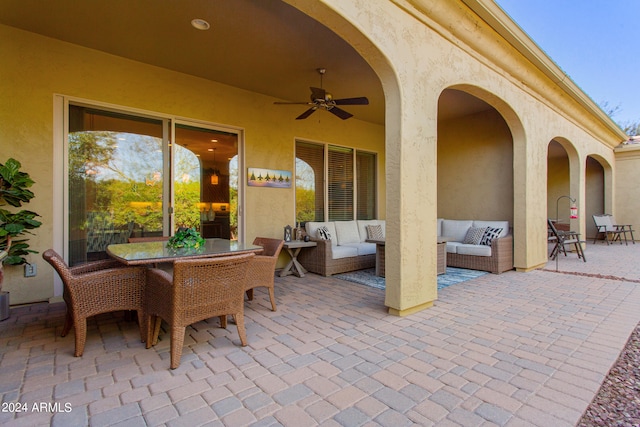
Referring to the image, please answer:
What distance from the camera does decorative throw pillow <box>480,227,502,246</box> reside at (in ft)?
17.4

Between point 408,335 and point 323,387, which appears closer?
point 323,387

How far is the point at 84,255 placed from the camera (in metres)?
4.00

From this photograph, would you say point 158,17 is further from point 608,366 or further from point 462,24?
point 608,366

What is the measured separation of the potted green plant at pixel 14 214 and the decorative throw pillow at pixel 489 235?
245 inches

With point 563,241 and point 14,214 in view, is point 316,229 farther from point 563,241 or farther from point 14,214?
point 563,241

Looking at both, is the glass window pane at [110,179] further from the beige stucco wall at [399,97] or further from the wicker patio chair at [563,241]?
the wicker patio chair at [563,241]

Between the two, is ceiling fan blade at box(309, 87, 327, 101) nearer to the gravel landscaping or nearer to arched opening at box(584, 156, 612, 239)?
the gravel landscaping

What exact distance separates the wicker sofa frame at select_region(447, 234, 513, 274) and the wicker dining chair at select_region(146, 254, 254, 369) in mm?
4311

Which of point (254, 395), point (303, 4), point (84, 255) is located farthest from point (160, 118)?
point (254, 395)

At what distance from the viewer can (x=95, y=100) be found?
390cm

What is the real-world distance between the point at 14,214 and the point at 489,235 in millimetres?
6535

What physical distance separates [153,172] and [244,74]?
76.4 inches

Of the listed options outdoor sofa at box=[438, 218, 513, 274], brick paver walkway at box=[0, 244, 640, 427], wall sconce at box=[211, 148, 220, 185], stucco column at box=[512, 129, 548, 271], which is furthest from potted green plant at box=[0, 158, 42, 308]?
stucco column at box=[512, 129, 548, 271]

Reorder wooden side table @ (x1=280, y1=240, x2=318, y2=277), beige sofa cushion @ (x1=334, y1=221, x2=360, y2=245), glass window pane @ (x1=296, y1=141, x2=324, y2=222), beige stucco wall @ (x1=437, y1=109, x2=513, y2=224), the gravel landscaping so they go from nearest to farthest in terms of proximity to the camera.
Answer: the gravel landscaping
wooden side table @ (x1=280, y1=240, x2=318, y2=277)
beige sofa cushion @ (x1=334, y1=221, x2=360, y2=245)
glass window pane @ (x1=296, y1=141, x2=324, y2=222)
beige stucco wall @ (x1=437, y1=109, x2=513, y2=224)
